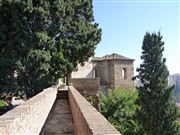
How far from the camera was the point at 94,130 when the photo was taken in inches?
138

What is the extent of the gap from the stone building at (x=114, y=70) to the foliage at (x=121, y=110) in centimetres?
1374

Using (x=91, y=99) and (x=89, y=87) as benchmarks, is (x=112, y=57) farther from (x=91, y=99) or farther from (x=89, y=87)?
(x=91, y=99)

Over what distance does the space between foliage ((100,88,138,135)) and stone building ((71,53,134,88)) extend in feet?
45.1

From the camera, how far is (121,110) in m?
27.2

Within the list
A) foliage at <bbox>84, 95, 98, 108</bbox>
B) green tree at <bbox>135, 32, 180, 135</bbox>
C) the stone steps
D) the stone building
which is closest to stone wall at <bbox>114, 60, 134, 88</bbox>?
the stone building

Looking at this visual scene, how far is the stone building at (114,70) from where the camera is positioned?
4338cm

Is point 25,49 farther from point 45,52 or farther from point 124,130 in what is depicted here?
point 124,130

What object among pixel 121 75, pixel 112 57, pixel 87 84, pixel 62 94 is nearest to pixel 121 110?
pixel 87 84

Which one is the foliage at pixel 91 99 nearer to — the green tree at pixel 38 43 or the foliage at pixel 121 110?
the foliage at pixel 121 110

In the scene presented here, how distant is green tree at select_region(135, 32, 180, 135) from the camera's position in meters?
23.8

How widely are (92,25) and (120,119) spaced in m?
8.75

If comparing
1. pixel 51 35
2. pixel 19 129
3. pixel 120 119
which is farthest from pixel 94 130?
pixel 120 119

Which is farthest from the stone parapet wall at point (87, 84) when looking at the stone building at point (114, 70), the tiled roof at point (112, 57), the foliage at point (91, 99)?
the tiled roof at point (112, 57)

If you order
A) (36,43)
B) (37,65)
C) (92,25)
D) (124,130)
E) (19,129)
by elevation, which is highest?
(92,25)
